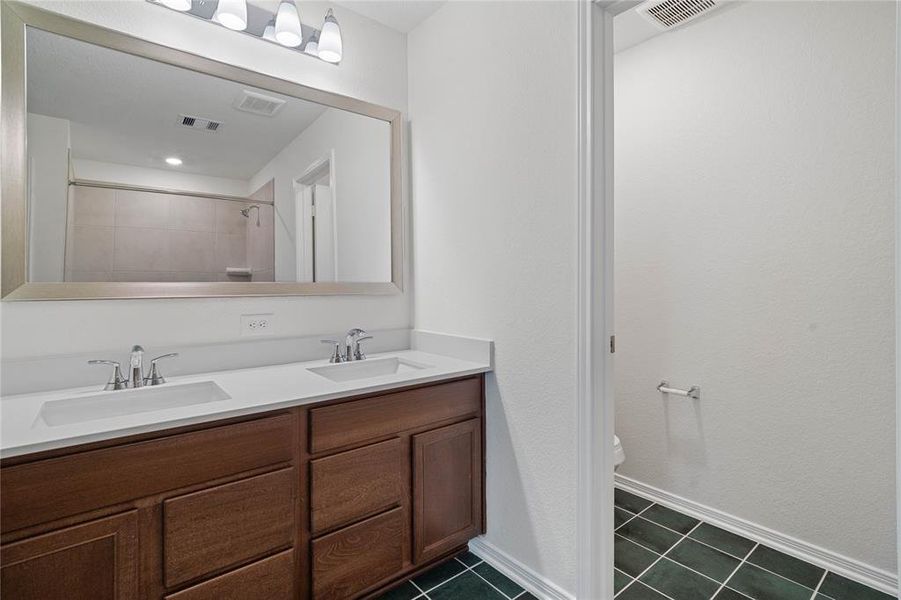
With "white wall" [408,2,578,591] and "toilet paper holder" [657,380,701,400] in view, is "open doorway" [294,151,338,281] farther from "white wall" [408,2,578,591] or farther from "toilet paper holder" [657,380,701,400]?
"toilet paper holder" [657,380,701,400]

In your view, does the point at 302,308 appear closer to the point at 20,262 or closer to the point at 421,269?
the point at 421,269

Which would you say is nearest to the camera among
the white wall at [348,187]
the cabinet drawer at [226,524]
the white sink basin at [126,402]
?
the cabinet drawer at [226,524]

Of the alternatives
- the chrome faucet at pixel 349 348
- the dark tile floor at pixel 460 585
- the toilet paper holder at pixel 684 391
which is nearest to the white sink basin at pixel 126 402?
the chrome faucet at pixel 349 348

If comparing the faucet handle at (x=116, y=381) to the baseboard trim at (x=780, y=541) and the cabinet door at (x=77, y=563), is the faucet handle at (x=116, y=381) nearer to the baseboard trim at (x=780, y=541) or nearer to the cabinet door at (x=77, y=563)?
the cabinet door at (x=77, y=563)

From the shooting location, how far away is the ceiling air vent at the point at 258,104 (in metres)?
1.80

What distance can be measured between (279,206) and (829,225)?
2.15 meters

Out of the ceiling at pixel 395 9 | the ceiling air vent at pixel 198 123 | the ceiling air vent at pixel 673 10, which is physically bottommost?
the ceiling air vent at pixel 198 123

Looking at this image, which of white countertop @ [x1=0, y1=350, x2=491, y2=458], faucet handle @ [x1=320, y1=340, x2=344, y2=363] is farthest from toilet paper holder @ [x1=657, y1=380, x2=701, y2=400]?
faucet handle @ [x1=320, y1=340, x2=344, y2=363]

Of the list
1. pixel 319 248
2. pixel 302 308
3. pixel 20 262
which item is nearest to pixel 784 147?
pixel 319 248

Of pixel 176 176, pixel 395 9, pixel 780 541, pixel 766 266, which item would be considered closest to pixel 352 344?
pixel 176 176

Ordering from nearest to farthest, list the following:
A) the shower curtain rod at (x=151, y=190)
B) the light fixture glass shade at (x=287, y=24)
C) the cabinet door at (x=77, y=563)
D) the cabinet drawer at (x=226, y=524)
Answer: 1. the cabinet door at (x=77, y=563)
2. the cabinet drawer at (x=226, y=524)
3. the shower curtain rod at (x=151, y=190)
4. the light fixture glass shade at (x=287, y=24)

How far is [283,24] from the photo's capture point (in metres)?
1.76

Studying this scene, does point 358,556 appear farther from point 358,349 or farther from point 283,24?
point 283,24

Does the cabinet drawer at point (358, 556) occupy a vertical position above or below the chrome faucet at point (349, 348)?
below
